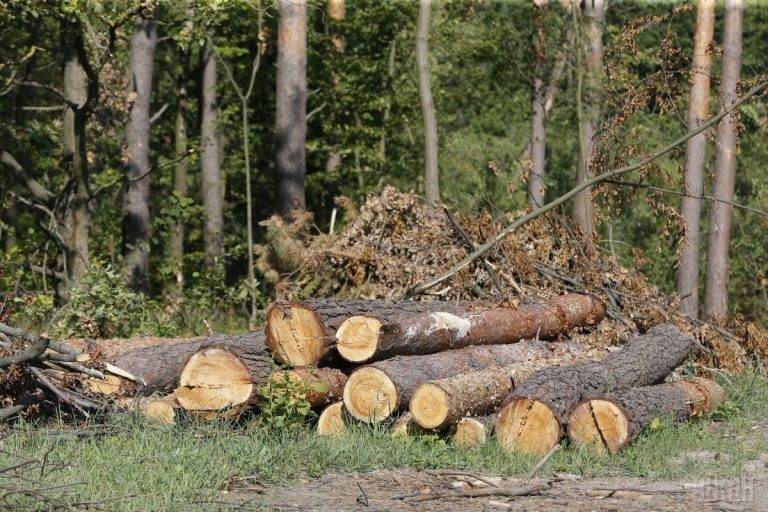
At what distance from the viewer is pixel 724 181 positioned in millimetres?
19344

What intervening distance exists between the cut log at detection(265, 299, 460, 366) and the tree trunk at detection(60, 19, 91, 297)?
4.67m

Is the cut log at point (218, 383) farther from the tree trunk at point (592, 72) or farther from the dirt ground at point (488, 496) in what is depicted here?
the tree trunk at point (592, 72)

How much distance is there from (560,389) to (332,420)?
1.87 metres

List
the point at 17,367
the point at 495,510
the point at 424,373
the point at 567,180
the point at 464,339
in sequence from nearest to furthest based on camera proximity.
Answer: the point at 495,510, the point at 17,367, the point at 424,373, the point at 464,339, the point at 567,180

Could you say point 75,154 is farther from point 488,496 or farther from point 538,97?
point 538,97

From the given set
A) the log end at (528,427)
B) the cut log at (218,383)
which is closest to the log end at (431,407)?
the log end at (528,427)

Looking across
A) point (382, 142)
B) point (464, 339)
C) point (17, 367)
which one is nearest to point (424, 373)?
point (464, 339)

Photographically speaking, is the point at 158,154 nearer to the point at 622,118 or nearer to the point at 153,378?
the point at 622,118

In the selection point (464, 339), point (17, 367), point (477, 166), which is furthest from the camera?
point (477, 166)

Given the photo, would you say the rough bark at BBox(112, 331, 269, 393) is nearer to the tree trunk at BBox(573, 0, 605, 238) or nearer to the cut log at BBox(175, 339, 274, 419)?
the cut log at BBox(175, 339, 274, 419)

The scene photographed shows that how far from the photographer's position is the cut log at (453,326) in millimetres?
9211

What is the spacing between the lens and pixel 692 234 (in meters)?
20.0

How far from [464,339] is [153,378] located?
282cm

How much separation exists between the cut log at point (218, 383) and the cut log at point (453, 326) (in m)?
0.84
